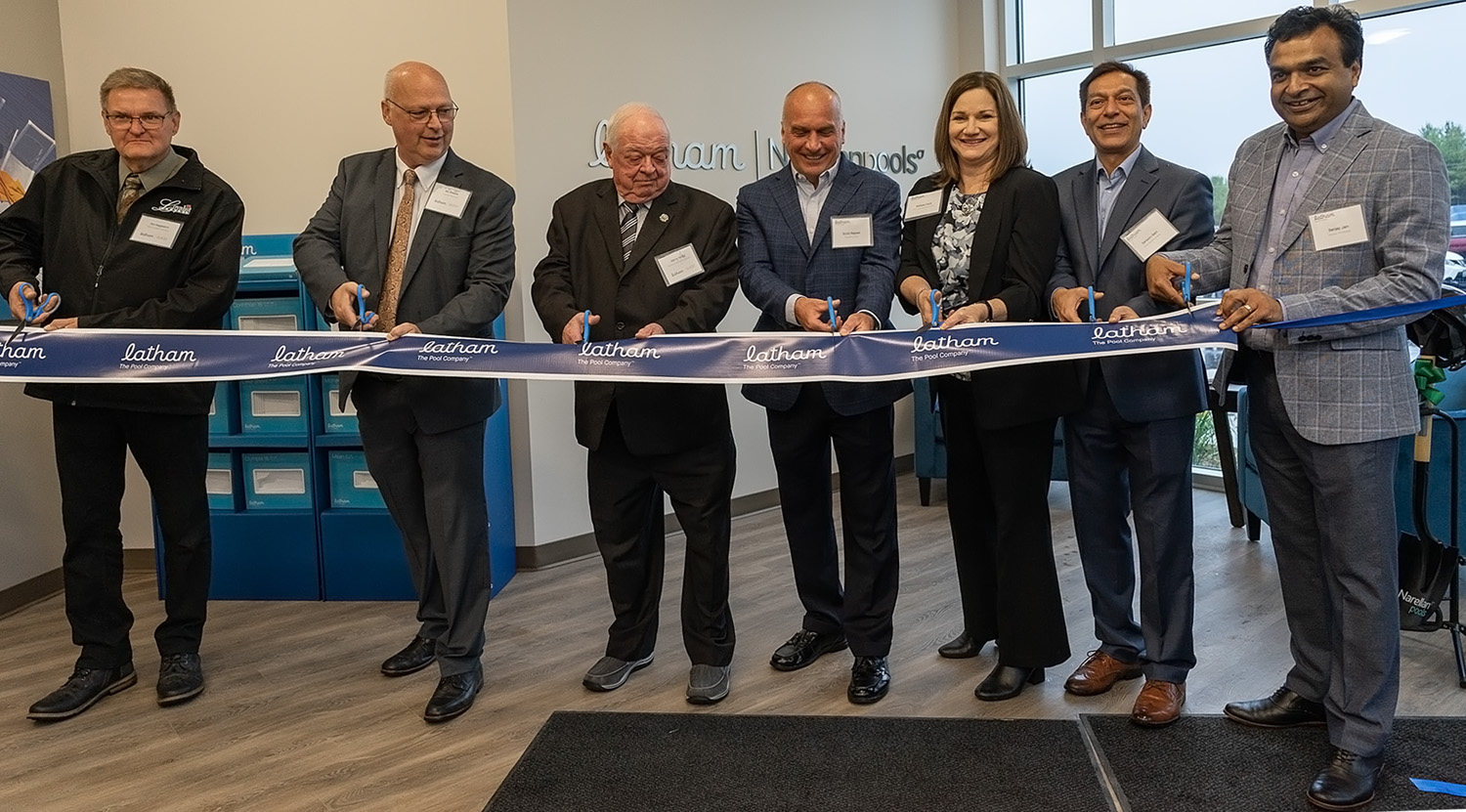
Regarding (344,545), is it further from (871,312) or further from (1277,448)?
(1277,448)

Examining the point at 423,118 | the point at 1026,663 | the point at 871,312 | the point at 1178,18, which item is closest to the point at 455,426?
the point at 423,118

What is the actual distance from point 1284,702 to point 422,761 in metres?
2.41

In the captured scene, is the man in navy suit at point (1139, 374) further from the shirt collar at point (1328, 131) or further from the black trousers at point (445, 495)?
the black trousers at point (445, 495)

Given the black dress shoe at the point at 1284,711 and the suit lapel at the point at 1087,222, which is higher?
the suit lapel at the point at 1087,222

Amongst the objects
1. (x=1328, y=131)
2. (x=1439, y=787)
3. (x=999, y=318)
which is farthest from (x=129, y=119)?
(x=1439, y=787)

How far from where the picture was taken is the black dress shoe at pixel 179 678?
3.59m

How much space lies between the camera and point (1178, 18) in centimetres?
654

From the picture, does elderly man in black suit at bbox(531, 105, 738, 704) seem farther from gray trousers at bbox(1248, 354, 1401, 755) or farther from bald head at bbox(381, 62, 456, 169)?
gray trousers at bbox(1248, 354, 1401, 755)

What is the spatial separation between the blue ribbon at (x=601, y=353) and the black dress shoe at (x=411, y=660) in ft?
3.58

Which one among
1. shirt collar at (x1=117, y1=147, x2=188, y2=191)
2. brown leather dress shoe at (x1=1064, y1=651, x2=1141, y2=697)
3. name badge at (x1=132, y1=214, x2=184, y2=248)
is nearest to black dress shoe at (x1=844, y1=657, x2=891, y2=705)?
brown leather dress shoe at (x1=1064, y1=651, x2=1141, y2=697)

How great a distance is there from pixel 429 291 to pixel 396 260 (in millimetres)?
149

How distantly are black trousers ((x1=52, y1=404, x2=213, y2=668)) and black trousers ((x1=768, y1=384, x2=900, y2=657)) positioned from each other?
1.91 m

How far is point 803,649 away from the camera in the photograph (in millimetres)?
3807

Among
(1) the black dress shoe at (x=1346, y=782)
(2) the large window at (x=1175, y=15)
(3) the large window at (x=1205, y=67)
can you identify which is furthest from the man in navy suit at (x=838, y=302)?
(2) the large window at (x=1175, y=15)
